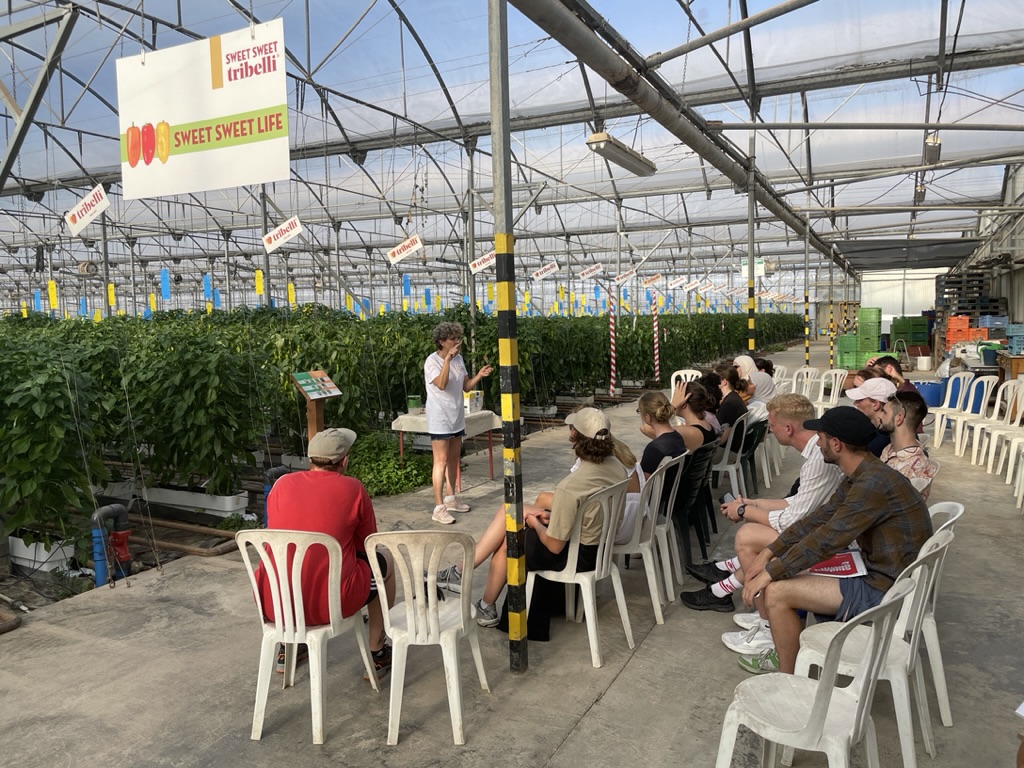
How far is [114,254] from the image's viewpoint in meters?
33.5

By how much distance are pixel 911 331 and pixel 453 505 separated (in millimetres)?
20635

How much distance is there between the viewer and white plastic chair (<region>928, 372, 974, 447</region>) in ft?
27.8

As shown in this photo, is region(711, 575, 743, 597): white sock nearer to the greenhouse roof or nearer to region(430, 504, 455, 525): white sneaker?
region(430, 504, 455, 525): white sneaker

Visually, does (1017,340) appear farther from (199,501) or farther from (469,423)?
(199,501)

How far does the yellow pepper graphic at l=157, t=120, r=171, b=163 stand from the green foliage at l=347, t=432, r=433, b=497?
351cm

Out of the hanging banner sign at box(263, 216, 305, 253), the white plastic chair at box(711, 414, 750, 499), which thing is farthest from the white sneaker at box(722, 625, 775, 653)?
the hanging banner sign at box(263, 216, 305, 253)

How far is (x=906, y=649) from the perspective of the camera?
261 cm

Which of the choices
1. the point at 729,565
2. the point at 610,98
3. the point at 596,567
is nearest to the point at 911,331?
the point at 610,98

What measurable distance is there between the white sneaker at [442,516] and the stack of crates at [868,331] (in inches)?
588

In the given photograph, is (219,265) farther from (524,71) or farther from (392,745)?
(392,745)

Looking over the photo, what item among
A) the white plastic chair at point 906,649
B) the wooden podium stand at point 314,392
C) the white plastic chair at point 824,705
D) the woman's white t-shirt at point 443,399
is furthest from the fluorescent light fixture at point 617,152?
the white plastic chair at point 824,705

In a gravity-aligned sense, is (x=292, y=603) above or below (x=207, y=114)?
below

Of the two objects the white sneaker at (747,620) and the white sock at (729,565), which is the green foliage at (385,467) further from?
the white sneaker at (747,620)

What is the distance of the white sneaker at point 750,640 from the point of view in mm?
3445
